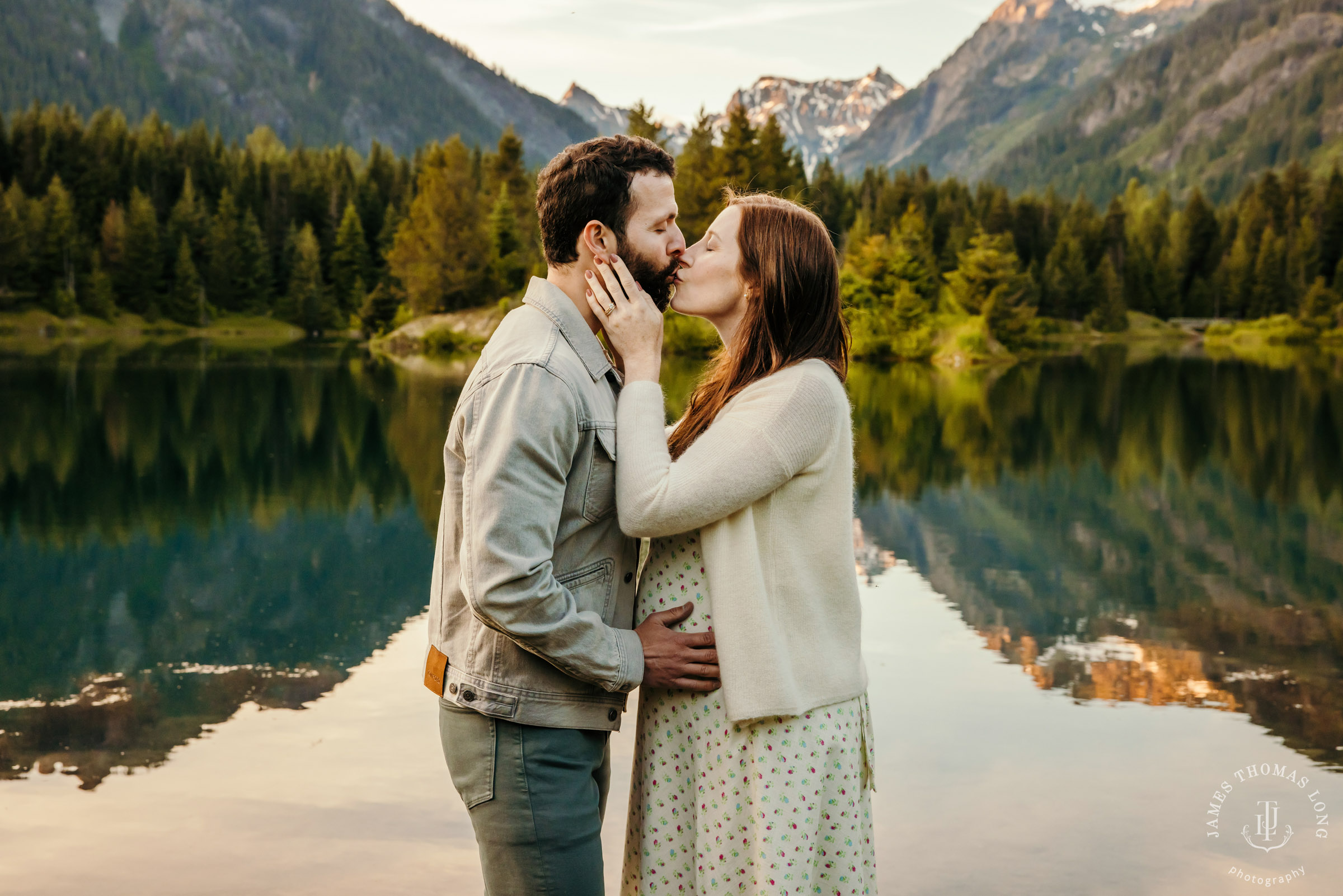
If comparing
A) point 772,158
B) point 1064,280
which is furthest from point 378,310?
point 1064,280

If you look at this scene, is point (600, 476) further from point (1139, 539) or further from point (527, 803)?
point (1139, 539)

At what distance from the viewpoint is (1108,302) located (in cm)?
7981

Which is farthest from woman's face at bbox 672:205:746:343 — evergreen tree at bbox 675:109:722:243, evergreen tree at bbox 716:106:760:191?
evergreen tree at bbox 716:106:760:191

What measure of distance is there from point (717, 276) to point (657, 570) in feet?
2.46

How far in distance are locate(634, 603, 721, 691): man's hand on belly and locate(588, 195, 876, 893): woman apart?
1.8 inches

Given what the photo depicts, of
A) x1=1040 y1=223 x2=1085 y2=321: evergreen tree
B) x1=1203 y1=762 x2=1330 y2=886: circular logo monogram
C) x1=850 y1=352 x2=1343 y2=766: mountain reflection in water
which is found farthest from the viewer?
x1=1040 y1=223 x2=1085 y2=321: evergreen tree

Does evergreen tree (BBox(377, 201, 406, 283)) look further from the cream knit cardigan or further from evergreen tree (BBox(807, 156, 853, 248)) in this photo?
the cream knit cardigan

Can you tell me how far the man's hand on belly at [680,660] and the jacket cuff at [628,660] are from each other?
0.03 m

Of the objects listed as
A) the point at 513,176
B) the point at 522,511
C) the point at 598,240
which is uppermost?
the point at 513,176

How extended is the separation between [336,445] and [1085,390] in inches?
835

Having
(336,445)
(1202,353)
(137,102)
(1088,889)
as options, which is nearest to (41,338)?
(336,445)

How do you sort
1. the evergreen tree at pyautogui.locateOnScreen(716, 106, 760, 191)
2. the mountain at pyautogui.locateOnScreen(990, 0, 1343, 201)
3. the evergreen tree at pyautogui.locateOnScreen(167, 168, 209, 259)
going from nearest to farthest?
the evergreen tree at pyautogui.locateOnScreen(716, 106, 760, 191), the evergreen tree at pyautogui.locateOnScreen(167, 168, 209, 259), the mountain at pyautogui.locateOnScreen(990, 0, 1343, 201)

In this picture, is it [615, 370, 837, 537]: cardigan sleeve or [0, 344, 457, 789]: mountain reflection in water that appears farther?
[0, 344, 457, 789]: mountain reflection in water

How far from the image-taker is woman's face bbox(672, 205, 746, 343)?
9.20ft
